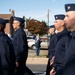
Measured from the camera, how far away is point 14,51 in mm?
8375

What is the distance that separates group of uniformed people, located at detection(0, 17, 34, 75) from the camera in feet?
22.7

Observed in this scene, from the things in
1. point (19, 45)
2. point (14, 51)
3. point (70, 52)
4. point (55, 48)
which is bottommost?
point (14, 51)

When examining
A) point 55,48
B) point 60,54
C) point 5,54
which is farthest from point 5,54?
point 60,54

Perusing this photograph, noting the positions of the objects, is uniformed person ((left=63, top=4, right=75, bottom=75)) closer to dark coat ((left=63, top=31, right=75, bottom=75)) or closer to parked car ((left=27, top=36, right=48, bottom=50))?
dark coat ((left=63, top=31, right=75, bottom=75))

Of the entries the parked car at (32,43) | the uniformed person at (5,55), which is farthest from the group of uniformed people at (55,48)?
the parked car at (32,43)

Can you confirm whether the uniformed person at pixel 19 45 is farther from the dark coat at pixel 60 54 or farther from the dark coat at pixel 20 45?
the dark coat at pixel 60 54

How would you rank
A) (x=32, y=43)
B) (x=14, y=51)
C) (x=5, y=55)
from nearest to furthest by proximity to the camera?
(x=5, y=55) → (x=14, y=51) → (x=32, y=43)

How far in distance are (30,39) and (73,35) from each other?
31551 millimetres

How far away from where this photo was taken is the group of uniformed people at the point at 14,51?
22.7 ft

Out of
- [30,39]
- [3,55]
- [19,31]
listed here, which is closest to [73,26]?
[3,55]

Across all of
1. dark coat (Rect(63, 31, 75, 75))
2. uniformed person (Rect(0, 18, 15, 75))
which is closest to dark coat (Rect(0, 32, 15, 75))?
uniformed person (Rect(0, 18, 15, 75))

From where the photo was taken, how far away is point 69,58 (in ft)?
13.9

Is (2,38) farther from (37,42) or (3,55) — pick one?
(37,42)

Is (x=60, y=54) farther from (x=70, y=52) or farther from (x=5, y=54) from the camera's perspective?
(x=70, y=52)
